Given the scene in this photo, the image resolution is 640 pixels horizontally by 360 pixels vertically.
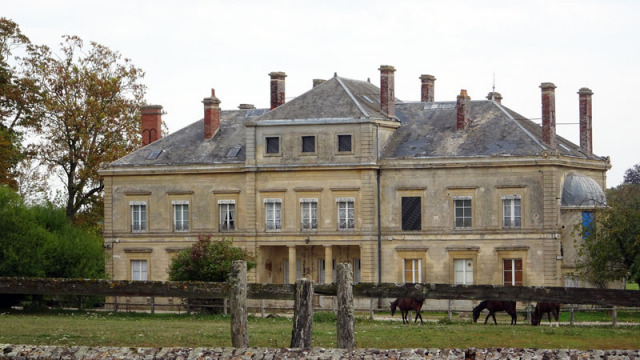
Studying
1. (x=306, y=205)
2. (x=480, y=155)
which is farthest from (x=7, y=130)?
(x=480, y=155)

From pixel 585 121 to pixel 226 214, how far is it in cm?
1717

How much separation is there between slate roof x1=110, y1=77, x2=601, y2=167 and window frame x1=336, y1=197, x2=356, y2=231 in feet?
8.24

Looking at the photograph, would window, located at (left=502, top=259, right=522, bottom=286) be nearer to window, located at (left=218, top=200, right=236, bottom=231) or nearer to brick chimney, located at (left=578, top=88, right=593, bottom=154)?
brick chimney, located at (left=578, top=88, right=593, bottom=154)

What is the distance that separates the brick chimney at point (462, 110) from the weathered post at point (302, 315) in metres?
36.6

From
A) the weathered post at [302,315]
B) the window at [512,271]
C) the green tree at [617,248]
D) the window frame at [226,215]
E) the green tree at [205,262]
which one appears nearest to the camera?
the weathered post at [302,315]

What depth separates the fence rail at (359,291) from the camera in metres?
22.7

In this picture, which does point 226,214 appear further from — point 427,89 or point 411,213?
point 427,89

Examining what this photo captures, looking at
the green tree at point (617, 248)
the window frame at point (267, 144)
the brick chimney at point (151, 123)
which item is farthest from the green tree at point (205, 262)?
the brick chimney at point (151, 123)

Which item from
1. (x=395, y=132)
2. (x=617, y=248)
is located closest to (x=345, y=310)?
(x=617, y=248)

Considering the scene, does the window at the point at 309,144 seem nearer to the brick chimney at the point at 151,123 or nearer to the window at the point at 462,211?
the window at the point at 462,211

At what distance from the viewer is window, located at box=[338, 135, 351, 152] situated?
58438 mm

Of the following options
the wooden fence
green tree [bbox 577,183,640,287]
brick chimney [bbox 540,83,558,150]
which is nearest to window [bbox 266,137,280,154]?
brick chimney [bbox 540,83,558,150]

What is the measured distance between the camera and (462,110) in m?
59.5

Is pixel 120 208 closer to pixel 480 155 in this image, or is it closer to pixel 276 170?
pixel 276 170
